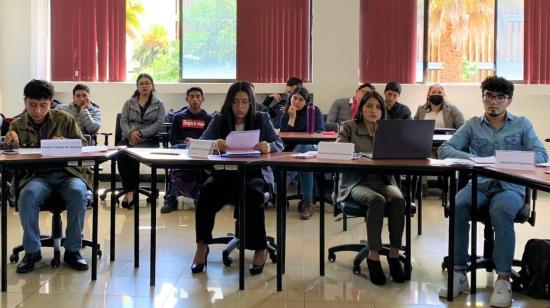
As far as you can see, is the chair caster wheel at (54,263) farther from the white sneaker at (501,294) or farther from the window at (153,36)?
the window at (153,36)

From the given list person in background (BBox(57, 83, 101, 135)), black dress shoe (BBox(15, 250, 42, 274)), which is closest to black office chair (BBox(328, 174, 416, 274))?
black dress shoe (BBox(15, 250, 42, 274))

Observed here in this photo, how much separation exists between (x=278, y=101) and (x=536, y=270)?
3.95 metres

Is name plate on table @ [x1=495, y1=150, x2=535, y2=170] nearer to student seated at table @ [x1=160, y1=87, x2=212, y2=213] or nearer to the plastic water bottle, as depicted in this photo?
the plastic water bottle

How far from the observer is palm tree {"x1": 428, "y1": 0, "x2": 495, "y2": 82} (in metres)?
6.80

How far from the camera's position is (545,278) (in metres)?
2.89

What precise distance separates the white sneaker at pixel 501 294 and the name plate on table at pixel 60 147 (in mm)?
2299

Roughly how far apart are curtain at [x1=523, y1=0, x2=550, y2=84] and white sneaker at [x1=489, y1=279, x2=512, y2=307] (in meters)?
4.49

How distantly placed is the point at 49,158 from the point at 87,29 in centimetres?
428

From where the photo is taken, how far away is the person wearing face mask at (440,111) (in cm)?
596

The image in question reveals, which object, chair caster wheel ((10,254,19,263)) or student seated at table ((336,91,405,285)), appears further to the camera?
chair caster wheel ((10,254,19,263))

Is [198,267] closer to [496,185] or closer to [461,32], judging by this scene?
[496,185]

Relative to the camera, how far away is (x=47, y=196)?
330 cm

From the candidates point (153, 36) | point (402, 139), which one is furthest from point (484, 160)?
point (153, 36)

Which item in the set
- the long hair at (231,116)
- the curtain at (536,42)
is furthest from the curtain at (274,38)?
the long hair at (231,116)
